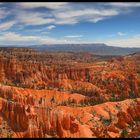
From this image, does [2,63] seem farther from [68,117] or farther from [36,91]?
Result: [68,117]

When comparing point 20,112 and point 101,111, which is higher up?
point 20,112

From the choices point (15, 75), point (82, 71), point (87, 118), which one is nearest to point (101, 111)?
point (87, 118)

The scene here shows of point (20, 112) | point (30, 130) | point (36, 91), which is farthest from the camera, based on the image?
point (36, 91)

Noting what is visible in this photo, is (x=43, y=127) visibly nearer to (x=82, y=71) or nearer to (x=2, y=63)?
(x=2, y=63)

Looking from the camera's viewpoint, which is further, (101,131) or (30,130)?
(101,131)

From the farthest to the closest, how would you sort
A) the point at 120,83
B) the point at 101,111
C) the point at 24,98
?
1. the point at 120,83
2. the point at 24,98
3. the point at 101,111

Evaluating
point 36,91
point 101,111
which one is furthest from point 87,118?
point 36,91
